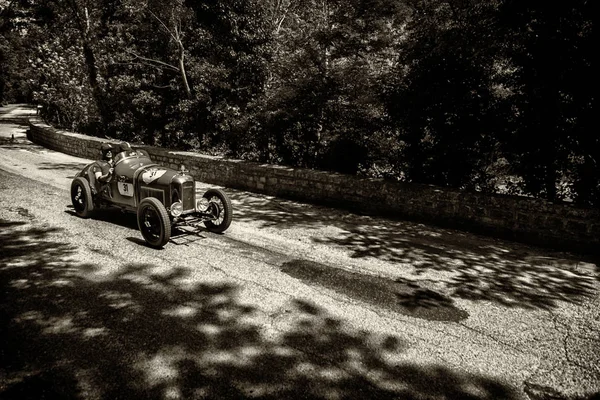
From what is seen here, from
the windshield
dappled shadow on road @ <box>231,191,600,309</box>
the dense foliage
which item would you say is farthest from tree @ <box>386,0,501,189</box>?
the windshield

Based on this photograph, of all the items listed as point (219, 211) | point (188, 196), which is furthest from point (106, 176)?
point (219, 211)

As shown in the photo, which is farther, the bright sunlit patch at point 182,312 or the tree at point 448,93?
the tree at point 448,93

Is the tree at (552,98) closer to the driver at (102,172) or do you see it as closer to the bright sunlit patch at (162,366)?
the bright sunlit patch at (162,366)

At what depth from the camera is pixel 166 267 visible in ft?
16.6

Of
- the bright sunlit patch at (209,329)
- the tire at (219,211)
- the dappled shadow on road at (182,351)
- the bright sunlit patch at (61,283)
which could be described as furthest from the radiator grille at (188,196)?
the bright sunlit patch at (209,329)

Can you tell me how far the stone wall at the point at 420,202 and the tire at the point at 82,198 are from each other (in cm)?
411

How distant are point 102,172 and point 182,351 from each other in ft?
16.5

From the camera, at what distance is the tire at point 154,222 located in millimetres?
5469

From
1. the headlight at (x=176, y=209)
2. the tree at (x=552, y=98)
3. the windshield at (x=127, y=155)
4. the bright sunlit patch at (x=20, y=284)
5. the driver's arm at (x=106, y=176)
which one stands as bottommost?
the bright sunlit patch at (x=20, y=284)

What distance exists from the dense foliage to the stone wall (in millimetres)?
617

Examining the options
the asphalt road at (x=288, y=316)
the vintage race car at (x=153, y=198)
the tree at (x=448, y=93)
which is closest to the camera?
the asphalt road at (x=288, y=316)

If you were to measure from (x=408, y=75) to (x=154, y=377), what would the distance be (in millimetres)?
7359

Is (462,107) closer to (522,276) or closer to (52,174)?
(522,276)

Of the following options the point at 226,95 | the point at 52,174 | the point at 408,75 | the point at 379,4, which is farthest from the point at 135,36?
the point at 408,75
